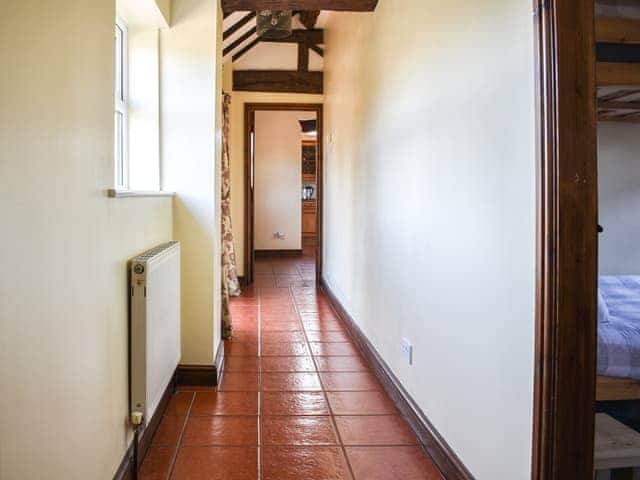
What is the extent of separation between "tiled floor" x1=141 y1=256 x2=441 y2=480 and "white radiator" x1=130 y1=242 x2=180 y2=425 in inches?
10.4

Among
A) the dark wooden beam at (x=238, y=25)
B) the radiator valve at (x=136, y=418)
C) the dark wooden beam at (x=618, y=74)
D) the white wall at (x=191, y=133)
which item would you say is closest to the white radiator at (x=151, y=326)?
the radiator valve at (x=136, y=418)

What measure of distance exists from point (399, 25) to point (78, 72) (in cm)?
189

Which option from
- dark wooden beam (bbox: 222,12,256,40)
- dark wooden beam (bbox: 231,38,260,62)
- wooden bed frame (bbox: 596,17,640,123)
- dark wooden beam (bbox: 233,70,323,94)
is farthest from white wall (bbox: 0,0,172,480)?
dark wooden beam (bbox: 233,70,323,94)

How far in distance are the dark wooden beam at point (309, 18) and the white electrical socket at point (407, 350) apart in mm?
4342

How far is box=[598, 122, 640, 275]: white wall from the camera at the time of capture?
3547mm

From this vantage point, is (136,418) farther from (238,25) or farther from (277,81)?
(277,81)

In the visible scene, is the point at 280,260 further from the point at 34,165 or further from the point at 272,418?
the point at 34,165

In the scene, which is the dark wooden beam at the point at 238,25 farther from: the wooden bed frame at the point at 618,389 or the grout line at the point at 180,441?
the wooden bed frame at the point at 618,389

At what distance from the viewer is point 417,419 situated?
234 cm


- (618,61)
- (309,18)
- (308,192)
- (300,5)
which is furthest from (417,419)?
(308,192)

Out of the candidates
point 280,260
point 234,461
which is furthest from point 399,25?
point 280,260

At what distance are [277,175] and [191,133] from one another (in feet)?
21.0

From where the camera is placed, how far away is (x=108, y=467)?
1.66 m

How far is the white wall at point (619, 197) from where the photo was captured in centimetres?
355
